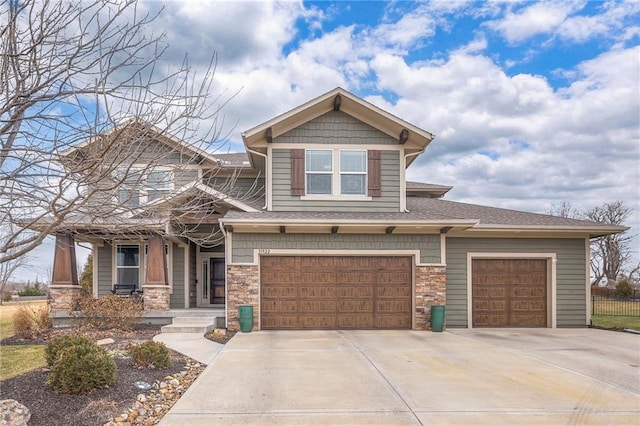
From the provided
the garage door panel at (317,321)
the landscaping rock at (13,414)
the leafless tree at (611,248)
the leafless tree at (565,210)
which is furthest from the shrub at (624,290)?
the landscaping rock at (13,414)

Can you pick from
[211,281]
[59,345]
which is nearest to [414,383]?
[59,345]

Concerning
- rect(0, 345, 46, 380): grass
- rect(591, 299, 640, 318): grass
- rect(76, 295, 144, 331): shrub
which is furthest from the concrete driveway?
rect(591, 299, 640, 318): grass

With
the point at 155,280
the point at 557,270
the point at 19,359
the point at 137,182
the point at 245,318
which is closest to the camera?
the point at 137,182

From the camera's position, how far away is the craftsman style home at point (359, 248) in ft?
40.0

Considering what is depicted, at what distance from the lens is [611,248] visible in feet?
126

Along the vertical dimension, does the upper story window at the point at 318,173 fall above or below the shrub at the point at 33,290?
above

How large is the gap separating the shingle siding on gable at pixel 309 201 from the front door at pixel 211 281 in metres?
4.17

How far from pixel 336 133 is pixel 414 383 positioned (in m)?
8.31

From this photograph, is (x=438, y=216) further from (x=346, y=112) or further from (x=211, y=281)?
(x=211, y=281)

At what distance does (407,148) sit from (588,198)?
116 feet

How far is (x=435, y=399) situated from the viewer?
5688 millimetres

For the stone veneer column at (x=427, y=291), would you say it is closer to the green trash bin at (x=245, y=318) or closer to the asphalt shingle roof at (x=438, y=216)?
the asphalt shingle roof at (x=438, y=216)

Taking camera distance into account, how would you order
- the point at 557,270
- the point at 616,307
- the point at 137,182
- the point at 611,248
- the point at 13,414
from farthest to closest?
the point at 611,248
the point at 616,307
the point at 557,270
the point at 13,414
the point at 137,182

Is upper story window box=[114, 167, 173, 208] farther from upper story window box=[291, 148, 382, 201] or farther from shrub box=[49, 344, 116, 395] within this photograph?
upper story window box=[291, 148, 382, 201]
